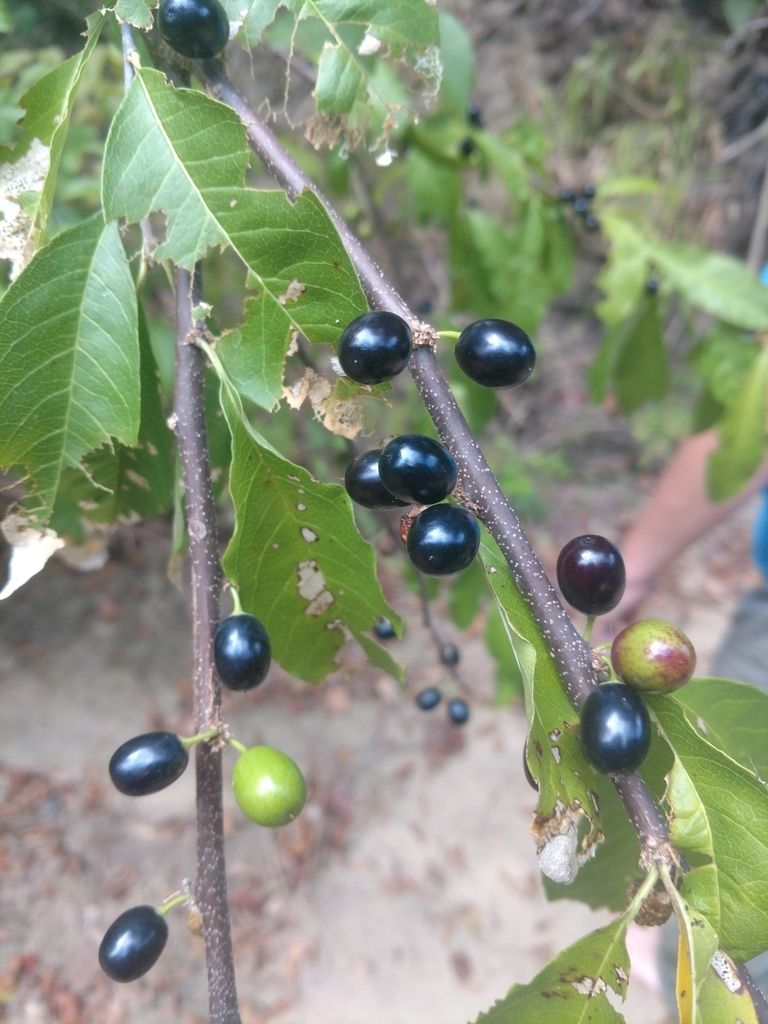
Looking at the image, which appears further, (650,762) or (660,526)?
(660,526)

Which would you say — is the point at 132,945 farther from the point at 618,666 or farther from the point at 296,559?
the point at 618,666

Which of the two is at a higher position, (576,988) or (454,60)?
(454,60)

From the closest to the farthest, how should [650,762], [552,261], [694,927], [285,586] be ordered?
[694,927], [650,762], [285,586], [552,261]

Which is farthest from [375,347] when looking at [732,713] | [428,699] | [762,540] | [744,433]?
[762,540]

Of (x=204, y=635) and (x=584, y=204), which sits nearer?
(x=204, y=635)

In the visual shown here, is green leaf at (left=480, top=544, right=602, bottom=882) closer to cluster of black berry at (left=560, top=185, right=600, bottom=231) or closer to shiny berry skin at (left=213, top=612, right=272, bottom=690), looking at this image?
shiny berry skin at (left=213, top=612, right=272, bottom=690)

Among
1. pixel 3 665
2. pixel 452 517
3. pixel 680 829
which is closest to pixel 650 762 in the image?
pixel 680 829

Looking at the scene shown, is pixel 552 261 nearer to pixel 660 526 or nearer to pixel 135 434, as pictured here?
pixel 660 526
